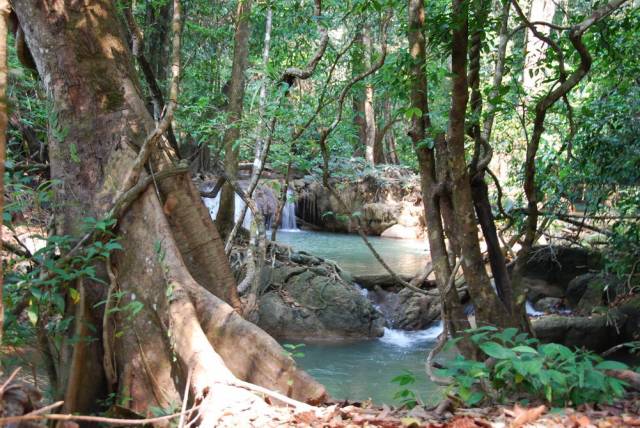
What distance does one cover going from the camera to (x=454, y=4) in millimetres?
4770

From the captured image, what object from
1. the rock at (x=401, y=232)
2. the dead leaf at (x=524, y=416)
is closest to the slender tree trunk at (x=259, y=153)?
the dead leaf at (x=524, y=416)

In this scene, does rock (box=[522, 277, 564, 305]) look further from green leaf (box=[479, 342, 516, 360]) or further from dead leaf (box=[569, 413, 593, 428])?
dead leaf (box=[569, 413, 593, 428])

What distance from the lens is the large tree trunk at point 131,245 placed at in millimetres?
3557

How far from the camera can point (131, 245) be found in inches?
157

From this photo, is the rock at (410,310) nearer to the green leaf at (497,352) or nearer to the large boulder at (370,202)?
the green leaf at (497,352)

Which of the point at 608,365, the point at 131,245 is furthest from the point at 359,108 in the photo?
the point at 608,365

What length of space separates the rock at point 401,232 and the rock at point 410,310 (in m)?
8.69

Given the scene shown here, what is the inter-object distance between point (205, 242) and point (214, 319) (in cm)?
99

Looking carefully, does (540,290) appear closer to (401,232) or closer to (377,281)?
(377,281)

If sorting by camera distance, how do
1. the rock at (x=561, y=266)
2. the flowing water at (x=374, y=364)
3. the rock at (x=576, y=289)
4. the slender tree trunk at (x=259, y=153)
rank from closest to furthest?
1. the slender tree trunk at (x=259, y=153)
2. the flowing water at (x=374, y=364)
3. the rock at (x=576, y=289)
4. the rock at (x=561, y=266)

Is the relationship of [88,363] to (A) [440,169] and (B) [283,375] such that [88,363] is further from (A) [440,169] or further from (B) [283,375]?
(A) [440,169]

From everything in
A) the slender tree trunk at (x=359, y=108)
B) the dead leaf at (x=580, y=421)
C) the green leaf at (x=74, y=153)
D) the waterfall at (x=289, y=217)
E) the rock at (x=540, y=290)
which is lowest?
the rock at (x=540, y=290)

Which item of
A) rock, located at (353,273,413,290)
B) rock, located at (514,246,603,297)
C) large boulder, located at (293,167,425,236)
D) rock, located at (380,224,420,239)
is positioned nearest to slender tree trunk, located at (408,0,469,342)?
rock, located at (353,273,413,290)

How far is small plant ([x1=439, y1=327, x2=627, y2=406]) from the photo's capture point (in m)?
2.91
